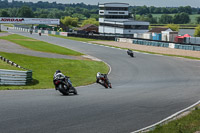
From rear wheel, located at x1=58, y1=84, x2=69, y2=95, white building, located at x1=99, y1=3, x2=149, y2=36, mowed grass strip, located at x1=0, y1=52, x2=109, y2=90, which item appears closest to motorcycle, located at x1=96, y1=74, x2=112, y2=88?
mowed grass strip, located at x1=0, y1=52, x2=109, y2=90

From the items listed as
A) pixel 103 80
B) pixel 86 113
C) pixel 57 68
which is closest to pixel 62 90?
pixel 86 113

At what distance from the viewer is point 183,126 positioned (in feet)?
34.1

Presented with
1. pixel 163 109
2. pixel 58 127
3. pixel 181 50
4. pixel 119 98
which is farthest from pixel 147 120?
pixel 181 50

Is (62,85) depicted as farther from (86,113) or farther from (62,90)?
(86,113)

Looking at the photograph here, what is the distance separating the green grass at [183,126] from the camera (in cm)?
984

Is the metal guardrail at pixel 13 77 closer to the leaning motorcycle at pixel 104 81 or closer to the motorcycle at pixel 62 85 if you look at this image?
the leaning motorcycle at pixel 104 81

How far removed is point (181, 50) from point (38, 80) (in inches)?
1584

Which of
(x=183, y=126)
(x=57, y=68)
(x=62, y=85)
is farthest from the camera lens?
(x=57, y=68)

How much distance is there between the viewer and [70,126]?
10023 millimetres

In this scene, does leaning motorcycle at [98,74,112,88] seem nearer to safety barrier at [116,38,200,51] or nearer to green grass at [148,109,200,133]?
green grass at [148,109,200,133]

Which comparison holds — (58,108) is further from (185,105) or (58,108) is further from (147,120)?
(185,105)

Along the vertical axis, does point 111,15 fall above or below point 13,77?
above

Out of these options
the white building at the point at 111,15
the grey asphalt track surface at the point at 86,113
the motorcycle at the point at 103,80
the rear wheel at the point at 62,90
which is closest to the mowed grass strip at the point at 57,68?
the motorcycle at the point at 103,80

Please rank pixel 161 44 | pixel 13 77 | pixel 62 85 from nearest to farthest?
pixel 62 85 → pixel 13 77 → pixel 161 44
